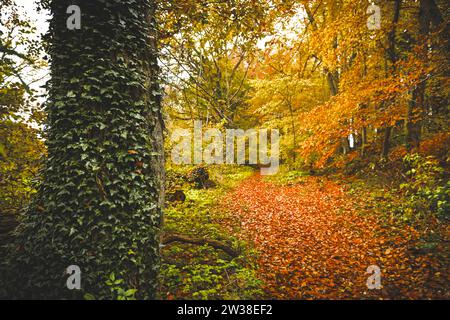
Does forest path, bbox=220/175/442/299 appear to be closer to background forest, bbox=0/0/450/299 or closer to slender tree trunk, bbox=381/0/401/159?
background forest, bbox=0/0/450/299

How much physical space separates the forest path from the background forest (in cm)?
4

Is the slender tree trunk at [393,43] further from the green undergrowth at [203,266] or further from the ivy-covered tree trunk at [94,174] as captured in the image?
the ivy-covered tree trunk at [94,174]

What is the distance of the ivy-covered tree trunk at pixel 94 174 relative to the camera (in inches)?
125

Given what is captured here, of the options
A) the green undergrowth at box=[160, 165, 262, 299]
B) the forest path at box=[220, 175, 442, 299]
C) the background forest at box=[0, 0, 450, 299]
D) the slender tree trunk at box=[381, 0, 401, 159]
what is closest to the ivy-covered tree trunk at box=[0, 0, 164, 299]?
the background forest at box=[0, 0, 450, 299]

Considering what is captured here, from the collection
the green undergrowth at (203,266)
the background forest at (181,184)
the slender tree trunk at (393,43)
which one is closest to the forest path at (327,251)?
the background forest at (181,184)

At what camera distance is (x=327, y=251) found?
223 inches

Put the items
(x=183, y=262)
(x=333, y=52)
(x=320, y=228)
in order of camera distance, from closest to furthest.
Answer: (x=183, y=262), (x=320, y=228), (x=333, y=52)

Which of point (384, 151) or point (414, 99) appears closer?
point (414, 99)

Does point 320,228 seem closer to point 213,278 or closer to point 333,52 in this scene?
point 213,278

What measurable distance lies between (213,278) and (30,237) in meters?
2.84

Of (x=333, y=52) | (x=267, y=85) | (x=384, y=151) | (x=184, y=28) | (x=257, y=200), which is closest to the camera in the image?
(x=184, y=28)

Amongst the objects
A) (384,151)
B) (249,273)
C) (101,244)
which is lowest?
(249,273)

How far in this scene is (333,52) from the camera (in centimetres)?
785
